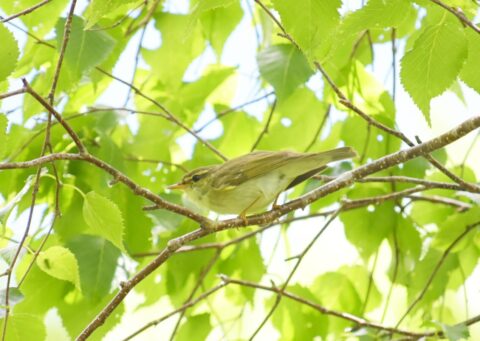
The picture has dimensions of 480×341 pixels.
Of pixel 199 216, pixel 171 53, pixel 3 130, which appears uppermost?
pixel 171 53

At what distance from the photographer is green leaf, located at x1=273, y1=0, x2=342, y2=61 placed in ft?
4.93

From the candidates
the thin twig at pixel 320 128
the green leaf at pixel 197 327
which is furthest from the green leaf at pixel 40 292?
the thin twig at pixel 320 128

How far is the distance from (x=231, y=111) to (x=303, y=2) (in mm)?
1806

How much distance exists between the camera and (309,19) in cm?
151

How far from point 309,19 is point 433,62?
366 mm

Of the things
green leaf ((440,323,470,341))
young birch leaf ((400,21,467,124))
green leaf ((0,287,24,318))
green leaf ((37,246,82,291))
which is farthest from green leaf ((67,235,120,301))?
young birch leaf ((400,21,467,124))

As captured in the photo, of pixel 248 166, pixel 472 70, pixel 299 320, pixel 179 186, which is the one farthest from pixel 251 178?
pixel 472 70

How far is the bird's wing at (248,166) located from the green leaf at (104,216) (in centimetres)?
104

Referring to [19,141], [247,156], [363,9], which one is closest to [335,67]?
[247,156]

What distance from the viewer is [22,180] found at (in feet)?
9.25

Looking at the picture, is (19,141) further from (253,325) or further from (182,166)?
(253,325)

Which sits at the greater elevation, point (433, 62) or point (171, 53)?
point (171, 53)

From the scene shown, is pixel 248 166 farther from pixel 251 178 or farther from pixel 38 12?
pixel 38 12

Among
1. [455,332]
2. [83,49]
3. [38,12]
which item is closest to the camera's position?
[455,332]
